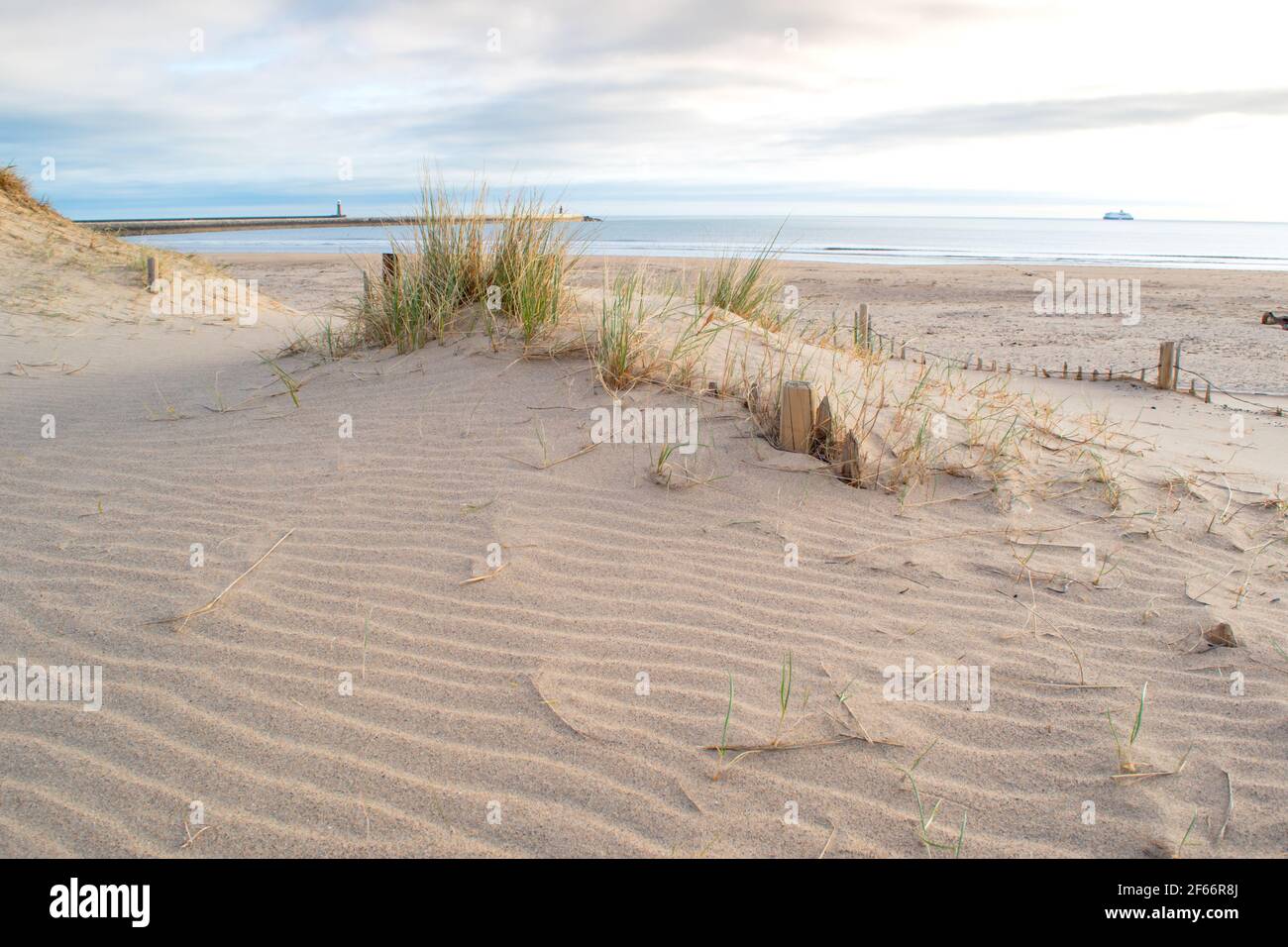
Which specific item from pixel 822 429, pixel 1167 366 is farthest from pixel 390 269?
pixel 1167 366

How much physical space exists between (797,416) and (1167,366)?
579 centimetres

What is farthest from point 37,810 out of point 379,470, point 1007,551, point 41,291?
point 41,291

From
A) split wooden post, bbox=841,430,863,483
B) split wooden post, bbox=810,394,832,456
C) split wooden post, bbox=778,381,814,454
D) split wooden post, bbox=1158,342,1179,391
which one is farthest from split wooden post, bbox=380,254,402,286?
split wooden post, bbox=1158,342,1179,391

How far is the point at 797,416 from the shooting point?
4.51m

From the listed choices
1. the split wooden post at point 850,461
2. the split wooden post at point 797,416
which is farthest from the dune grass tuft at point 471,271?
the split wooden post at point 850,461

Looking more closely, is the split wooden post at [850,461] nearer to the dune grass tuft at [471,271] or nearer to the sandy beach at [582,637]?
the sandy beach at [582,637]

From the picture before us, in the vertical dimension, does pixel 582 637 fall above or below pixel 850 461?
below

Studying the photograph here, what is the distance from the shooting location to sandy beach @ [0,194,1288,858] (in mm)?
2352

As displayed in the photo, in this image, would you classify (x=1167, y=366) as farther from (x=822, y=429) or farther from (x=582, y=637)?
(x=582, y=637)

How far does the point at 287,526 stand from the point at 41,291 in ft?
28.5

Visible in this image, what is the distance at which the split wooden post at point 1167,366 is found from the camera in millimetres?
8391

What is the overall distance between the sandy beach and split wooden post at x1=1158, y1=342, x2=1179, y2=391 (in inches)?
125

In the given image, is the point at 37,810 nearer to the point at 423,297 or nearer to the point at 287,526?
the point at 287,526
